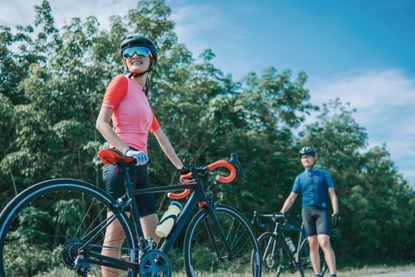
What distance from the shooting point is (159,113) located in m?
14.3

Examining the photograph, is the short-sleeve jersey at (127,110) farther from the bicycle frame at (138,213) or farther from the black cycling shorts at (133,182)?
the bicycle frame at (138,213)

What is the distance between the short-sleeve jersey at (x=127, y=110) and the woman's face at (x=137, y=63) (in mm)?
95

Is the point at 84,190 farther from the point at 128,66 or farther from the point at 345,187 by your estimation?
the point at 345,187

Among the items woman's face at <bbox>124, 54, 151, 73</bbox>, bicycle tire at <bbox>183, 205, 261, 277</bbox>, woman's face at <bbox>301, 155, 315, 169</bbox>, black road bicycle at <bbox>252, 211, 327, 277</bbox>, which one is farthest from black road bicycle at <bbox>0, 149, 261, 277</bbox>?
woman's face at <bbox>301, 155, 315, 169</bbox>

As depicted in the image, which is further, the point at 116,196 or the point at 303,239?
the point at 303,239

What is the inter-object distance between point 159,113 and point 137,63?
36.3 ft

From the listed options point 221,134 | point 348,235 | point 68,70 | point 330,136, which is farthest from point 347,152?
point 68,70

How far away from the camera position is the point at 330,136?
22531 mm

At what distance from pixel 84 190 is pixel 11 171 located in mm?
12495

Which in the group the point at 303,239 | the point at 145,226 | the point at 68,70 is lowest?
the point at 303,239

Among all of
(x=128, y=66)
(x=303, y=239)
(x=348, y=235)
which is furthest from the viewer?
(x=348, y=235)

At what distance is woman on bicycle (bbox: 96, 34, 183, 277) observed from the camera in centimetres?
303

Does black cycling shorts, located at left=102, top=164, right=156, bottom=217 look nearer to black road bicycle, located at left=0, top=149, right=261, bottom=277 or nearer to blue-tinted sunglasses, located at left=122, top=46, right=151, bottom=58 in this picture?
A: black road bicycle, located at left=0, top=149, right=261, bottom=277

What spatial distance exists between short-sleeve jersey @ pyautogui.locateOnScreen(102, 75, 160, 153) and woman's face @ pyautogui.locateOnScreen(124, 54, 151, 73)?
0.31 feet
